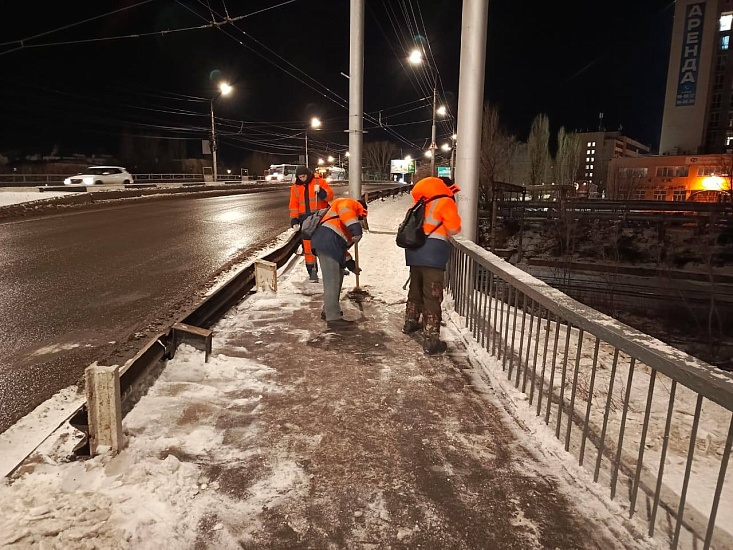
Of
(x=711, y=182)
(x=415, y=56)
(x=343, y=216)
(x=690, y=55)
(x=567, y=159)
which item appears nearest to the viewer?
(x=343, y=216)

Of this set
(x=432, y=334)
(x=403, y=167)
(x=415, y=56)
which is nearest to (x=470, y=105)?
(x=432, y=334)

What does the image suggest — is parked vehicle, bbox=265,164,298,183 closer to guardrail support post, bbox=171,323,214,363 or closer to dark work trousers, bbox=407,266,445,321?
dark work trousers, bbox=407,266,445,321

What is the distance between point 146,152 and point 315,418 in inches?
2705

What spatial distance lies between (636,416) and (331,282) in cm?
319

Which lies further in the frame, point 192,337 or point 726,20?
point 726,20

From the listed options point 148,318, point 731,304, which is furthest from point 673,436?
point 731,304

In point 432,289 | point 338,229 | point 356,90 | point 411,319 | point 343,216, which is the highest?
point 356,90

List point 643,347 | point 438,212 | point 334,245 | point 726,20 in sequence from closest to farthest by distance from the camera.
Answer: point 643,347
point 438,212
point 334,245
point 726,20

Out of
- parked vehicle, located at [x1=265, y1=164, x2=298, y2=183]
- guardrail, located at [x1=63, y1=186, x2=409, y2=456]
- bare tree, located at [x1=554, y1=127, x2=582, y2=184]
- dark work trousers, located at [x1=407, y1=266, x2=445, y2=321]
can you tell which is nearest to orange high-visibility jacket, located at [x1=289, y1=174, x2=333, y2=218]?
guardrail, located at [x1=63, y1=186, x2=409, y2=456]

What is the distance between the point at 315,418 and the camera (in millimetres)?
3527

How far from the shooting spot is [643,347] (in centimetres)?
241

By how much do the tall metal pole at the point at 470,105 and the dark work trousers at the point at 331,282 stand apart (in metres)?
2.19

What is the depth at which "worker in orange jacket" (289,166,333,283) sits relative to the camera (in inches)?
312

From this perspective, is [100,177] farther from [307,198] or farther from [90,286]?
[307,198]
